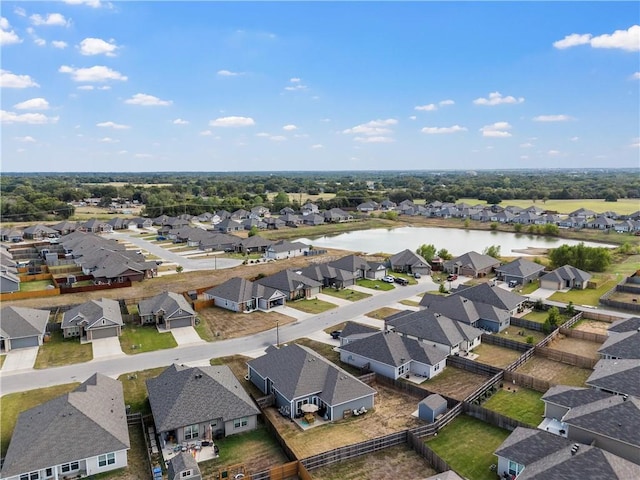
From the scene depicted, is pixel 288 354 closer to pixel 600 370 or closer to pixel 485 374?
pixel 485 374

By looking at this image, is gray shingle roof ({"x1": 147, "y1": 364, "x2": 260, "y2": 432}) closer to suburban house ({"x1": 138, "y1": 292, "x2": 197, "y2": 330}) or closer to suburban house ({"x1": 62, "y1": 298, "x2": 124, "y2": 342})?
suburban house ({"x1": 138, "y1": 292, "x2": 197, "y2": 330})

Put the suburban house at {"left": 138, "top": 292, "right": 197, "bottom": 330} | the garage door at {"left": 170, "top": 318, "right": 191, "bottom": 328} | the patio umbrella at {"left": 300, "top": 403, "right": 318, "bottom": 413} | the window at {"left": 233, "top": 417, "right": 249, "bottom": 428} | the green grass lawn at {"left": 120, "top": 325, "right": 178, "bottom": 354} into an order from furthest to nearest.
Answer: the garage door at {"left": 170, "top": 318, "right": 191, "bottom": 328}
the suburban house at {"left": 138, "top": 292, "right": 197, "bottom": 330}
the green grass lawn at {"left": 120, "top": 325, "right": 178, "bottom": 354}
the patio umbrella at {"left": 300, "top": 403, "right": 318, "bottom": 413}
the window at {"left": 233, "top": 417, "right": 249, "bottom": 428}

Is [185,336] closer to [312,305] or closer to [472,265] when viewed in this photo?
[312,305]

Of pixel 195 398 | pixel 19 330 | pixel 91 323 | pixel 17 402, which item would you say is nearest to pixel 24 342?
pixel 19 330

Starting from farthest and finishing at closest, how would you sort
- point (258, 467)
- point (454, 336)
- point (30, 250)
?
point (30, 250) < point (454, 336) < point (258, 467)

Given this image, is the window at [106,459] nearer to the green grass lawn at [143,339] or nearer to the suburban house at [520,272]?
the green grass lawn at [143,339]

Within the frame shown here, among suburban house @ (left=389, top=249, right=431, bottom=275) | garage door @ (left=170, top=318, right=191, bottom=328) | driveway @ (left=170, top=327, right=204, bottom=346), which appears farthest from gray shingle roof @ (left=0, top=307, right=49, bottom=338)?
suburban house @ (left=389, top=249, right=431, bottom=275)

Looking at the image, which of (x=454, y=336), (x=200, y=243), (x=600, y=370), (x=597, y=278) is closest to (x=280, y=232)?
(x=200, y=243)
